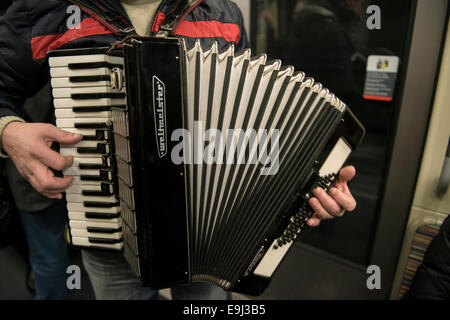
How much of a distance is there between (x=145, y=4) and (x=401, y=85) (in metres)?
1.10

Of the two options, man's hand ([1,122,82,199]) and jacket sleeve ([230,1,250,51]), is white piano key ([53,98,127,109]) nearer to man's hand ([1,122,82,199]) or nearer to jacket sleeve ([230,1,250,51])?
man's hand ([1,122,82,199])

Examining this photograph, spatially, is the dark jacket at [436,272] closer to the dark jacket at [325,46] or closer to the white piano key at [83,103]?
the dark jacket at [325,46]

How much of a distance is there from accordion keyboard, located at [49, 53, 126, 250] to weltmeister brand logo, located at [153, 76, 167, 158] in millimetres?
87

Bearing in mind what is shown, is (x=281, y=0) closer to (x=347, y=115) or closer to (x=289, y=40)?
(x=289, y=40)

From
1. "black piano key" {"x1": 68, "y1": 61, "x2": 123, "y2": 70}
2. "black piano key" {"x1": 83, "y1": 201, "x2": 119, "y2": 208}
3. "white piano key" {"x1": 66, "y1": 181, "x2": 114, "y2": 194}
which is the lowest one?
"black piano key" {"x1": 83, "y1": 201, "x2": 119, "y2": 208}

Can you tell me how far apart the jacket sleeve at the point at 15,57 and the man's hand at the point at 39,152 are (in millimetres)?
113

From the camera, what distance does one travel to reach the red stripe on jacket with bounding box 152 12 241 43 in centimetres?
88

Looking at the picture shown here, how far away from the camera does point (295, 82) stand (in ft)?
2.49

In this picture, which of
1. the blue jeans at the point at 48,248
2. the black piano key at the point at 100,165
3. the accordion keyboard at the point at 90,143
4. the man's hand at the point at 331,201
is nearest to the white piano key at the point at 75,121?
the accordion keyboard at the point at 90,143

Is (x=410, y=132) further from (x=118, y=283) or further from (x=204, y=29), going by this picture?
(x=118, y=283)

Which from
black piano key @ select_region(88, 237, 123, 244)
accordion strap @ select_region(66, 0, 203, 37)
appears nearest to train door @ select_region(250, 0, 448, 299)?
accordion strap @ select_region(66, 0, 203, 37)

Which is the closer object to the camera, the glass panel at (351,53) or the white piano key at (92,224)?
the white piano key at (92,224)

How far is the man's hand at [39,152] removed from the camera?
0.80 metres

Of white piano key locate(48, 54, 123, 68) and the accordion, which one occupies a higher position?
white piano key locate(48, 54, 123, 68)
